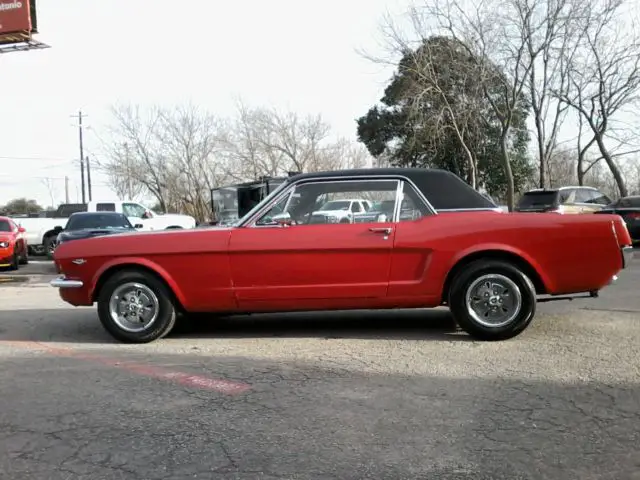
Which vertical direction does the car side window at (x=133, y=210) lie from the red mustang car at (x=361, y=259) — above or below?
above

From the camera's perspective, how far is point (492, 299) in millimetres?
5711

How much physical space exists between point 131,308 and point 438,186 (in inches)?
131

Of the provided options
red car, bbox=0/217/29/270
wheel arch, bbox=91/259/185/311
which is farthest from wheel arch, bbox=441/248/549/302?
red car, bbox=0/217/29/270

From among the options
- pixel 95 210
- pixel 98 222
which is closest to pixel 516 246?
pixel 98 222

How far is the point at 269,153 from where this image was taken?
37906mm

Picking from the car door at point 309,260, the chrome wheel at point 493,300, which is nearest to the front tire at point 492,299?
the chrome wheel at point 493,300

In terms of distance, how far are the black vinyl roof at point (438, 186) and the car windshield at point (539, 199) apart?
1157cm

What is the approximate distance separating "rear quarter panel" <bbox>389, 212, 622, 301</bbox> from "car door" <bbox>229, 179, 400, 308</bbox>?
212mm

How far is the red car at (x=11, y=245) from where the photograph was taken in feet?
50.4

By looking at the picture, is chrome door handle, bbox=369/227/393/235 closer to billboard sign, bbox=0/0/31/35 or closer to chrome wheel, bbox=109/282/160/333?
chrome wheel, bbox=109/282/160/333

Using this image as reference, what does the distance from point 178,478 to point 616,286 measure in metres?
8.31

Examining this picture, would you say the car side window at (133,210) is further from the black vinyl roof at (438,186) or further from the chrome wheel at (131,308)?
the black vinyl roof at (438,186)

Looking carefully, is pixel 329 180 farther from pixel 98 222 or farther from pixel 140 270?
pixel 98 222

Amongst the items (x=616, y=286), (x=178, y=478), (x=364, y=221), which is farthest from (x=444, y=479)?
(x=616, y=286)
